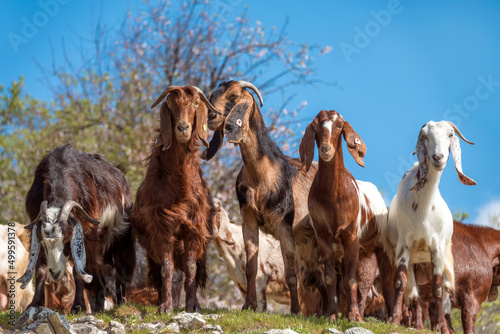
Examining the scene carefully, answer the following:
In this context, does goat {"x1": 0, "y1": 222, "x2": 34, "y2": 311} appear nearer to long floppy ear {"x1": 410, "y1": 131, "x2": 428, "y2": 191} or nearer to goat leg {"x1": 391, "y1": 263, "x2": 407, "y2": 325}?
goat leg {"x1": 391, "y1": 263, "x2": 407, "y2": 325}

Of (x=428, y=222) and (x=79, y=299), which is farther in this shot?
(x=79, y=299)

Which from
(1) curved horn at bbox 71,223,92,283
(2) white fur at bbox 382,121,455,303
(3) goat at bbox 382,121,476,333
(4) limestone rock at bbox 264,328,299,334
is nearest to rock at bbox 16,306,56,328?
(1) curved horn at bbox 71,223,92,283

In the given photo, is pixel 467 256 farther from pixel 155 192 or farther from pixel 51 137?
pixel 51 137

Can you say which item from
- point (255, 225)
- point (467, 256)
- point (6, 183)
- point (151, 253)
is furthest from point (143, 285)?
point (6, 183)

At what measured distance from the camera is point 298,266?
1019 cm

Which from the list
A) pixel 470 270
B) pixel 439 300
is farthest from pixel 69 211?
pixel 470 270

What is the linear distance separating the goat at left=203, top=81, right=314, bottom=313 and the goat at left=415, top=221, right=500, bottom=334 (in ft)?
6.56

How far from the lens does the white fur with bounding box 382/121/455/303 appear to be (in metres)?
9.40

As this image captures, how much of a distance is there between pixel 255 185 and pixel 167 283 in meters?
1.79

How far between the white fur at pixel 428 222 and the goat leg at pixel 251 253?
1844 mm

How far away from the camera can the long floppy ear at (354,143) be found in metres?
9.41

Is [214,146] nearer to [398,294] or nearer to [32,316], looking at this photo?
[398,294]

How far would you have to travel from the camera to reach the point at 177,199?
31.2ft

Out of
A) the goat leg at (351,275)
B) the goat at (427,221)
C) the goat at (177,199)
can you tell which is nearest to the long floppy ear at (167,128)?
the goat at (177,199)
